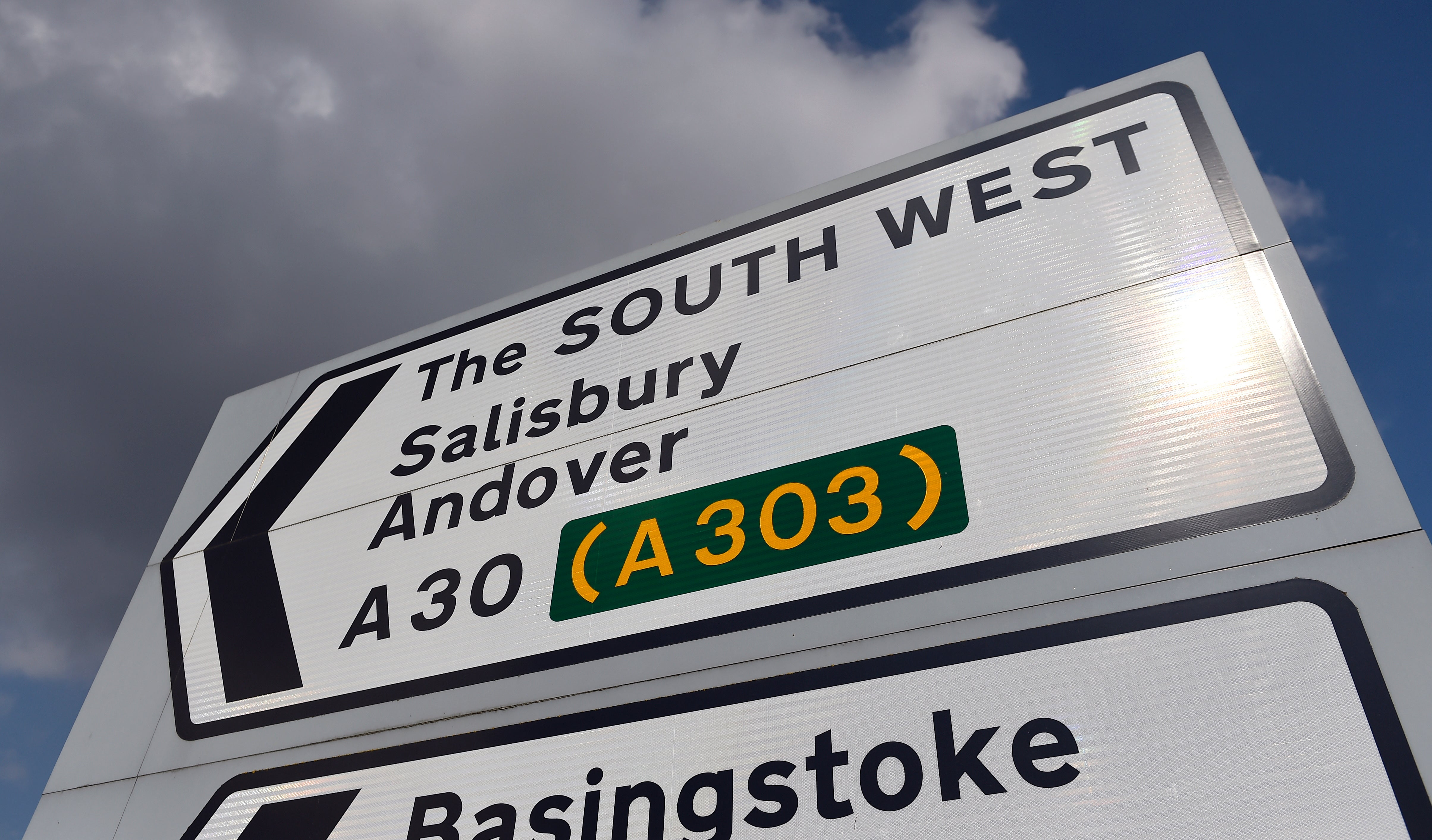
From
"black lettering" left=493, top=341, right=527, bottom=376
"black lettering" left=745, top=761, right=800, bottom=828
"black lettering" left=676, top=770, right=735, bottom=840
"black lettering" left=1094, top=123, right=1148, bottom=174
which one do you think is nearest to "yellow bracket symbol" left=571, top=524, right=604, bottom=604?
"black lettering" left=676, top=770, right=735, bottom=840

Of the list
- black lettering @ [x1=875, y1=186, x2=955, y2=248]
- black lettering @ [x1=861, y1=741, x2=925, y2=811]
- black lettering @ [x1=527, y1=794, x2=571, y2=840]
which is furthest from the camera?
black lettering @ [x1=875, y1=186, x2=955, y2=248]

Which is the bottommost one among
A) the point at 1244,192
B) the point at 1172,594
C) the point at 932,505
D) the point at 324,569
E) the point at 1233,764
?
the point at 1233,764

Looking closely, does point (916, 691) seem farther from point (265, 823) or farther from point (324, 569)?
point (324, 569)

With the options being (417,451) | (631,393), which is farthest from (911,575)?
(417,451)

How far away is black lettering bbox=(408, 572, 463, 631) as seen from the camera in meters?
3.26

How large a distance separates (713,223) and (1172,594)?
2.41 meters

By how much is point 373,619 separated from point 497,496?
2.10 feet

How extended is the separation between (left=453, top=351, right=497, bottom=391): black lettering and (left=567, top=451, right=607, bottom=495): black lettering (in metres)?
0.83

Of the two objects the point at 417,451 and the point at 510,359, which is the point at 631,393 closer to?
the point at 510,359

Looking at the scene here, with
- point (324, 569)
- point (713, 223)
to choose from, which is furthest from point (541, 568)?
point (713, 223)

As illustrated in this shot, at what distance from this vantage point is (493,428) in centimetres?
375

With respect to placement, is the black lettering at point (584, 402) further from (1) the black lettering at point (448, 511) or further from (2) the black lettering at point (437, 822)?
(2) the black lettering at point (437, 822)

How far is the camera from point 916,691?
231 centimetres

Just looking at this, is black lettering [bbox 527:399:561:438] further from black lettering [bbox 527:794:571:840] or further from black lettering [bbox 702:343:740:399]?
black lettering [bbox 527:794:571:840]
